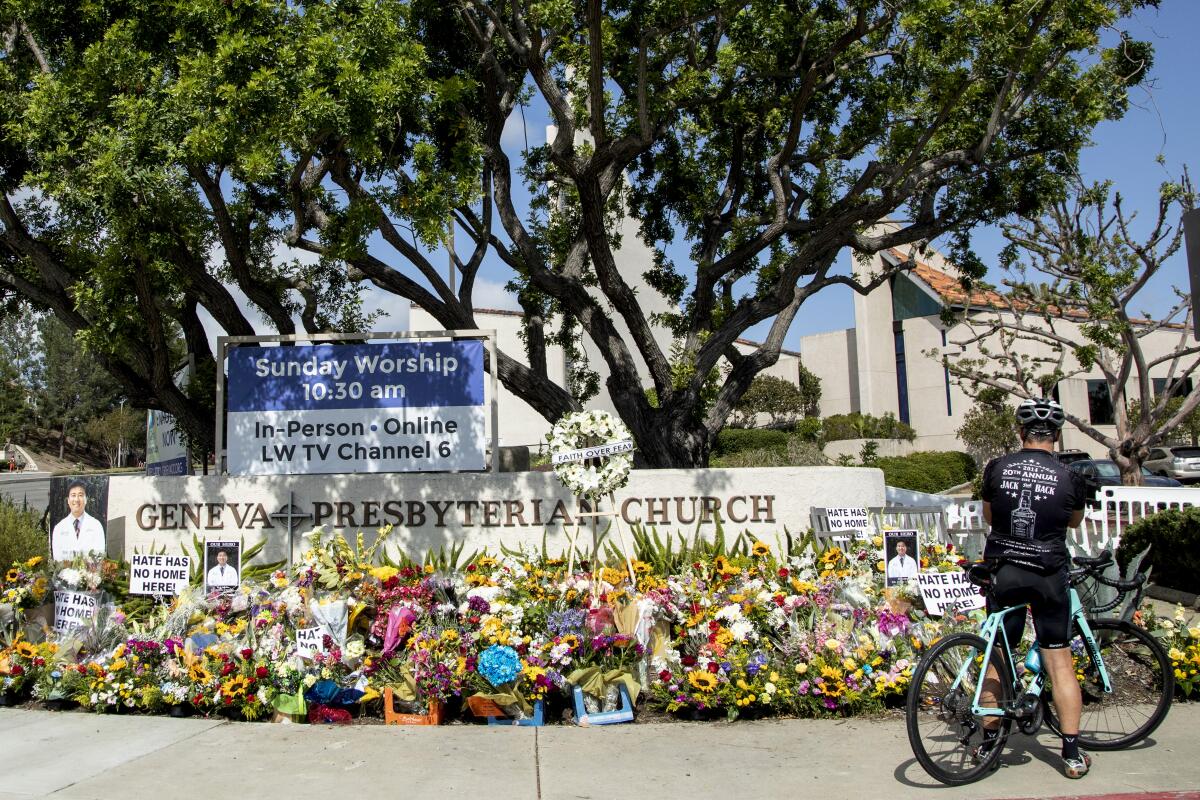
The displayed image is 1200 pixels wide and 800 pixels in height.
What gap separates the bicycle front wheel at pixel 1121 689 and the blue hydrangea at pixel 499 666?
3.06 m

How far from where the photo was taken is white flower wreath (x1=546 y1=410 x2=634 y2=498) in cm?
774

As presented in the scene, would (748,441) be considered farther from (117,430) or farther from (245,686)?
(117,430)

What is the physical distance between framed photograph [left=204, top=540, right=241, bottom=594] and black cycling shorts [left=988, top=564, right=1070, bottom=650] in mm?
5436

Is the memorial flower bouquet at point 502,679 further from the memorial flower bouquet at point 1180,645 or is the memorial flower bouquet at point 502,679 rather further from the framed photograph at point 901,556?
the memorial flower bouquet at point 1180,645

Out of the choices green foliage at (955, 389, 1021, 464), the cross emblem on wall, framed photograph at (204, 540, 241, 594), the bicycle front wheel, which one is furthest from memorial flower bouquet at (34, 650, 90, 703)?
green foliage at (955, 389, 1021, 464)

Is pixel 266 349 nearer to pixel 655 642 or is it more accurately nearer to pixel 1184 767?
pixel 655 642

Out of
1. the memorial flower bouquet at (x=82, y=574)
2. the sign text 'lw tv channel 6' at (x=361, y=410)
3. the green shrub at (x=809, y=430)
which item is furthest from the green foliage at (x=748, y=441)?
the memorial flower bouquet at (x=82, y=574)

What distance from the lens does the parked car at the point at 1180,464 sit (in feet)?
97.9

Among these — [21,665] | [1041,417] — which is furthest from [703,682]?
[21,665]

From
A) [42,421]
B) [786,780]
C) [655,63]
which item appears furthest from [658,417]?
[42,421]

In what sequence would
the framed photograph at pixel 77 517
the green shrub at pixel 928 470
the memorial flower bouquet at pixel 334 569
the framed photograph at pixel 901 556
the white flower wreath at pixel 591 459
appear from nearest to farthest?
the memorial flower bouquet at pixel 334 569
the framed photograph at pixel 901 556
the white flower wreath at pixel 591 459
the framed photograph at pixel 77 517
the green shrub at pixel 928 470

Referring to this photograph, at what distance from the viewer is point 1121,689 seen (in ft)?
20.9

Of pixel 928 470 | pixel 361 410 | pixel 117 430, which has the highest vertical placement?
pixel 117 430

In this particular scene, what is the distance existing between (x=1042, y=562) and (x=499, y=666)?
10.5 feet
